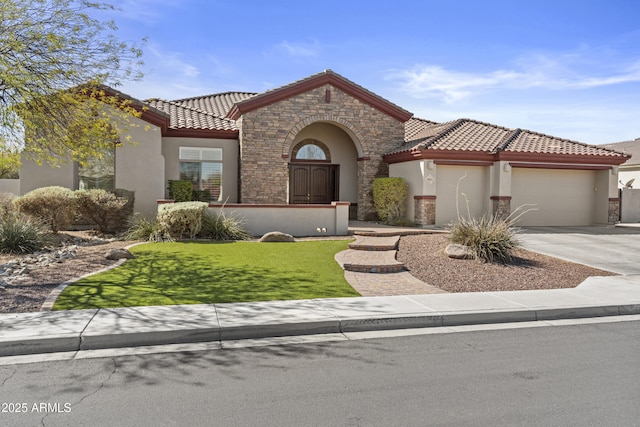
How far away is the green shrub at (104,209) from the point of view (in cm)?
1448

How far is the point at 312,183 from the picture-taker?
21516 millimetres

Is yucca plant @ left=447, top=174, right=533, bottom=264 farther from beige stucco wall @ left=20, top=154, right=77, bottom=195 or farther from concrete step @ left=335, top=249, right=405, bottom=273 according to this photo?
beige stucco wall @ left=20, top=154, right=77, bottom=195

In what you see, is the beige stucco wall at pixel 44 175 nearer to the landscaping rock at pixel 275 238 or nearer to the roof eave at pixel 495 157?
the landscaping rock at pixel 275 238

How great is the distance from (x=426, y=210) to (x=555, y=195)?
21.5 ft

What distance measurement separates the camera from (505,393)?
453cm

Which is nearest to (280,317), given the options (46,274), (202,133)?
(46,274)

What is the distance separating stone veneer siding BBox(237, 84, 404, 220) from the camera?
19.0m

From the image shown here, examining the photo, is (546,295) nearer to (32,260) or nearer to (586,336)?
(586,336)

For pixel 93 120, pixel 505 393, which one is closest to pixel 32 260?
pixel 93 120

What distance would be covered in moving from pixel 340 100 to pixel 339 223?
6.44 meters

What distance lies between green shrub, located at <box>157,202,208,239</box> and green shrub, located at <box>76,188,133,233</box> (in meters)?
1.77

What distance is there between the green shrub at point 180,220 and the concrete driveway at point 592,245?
9591 millimetres

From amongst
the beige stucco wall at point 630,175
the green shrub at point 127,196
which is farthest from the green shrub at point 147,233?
the beige stucco wall at point 630,175

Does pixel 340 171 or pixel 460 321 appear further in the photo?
pixel 340 171
